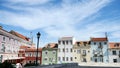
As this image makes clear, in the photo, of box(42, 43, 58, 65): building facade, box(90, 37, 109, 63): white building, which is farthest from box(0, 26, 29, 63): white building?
box(90, 37, 109, 63): white building

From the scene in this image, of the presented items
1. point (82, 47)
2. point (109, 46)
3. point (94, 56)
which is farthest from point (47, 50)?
point (109, 46)

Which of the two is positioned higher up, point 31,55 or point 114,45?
point 114,45

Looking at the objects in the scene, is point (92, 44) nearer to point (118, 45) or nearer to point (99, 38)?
point (99, 38)

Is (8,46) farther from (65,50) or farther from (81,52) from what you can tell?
(81,52)

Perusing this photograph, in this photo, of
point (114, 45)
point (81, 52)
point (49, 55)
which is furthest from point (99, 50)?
point (49, 55)

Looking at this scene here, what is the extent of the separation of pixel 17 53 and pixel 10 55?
703 centimetres

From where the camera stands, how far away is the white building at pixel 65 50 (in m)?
67.6

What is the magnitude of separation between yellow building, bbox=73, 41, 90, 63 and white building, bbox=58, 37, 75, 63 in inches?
61.2

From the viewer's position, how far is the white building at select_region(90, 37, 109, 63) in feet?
212

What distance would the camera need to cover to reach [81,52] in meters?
66.1

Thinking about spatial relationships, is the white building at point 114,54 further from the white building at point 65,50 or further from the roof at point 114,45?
the white building at point 65,50

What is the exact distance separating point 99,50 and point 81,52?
6501 mm

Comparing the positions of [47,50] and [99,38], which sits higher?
[99,38]

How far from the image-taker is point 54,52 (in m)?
68.3
